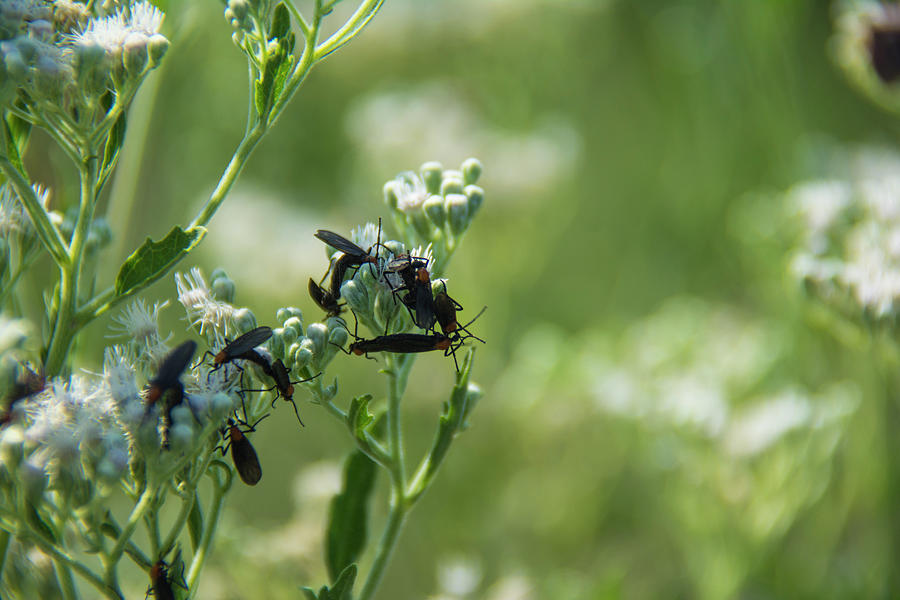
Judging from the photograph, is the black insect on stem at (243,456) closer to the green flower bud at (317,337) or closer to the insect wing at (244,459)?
the insect wing at (244,459)

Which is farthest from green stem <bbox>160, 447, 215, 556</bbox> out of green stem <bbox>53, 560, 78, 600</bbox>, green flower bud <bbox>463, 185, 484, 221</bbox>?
green flower bud <bbox>463, 185, 484, 221</bbox>

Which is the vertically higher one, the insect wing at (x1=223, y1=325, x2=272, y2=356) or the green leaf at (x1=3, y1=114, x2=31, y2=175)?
the green leaf at (x1=3, y1=114, x2=31, y2=175)

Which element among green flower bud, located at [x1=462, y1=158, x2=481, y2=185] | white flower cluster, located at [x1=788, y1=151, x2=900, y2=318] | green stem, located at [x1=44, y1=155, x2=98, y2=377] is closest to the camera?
green stem, located at [x1=44, y1=155, x2=98, y2=377]

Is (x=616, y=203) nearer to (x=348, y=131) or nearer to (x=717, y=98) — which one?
(x=717, y=98)

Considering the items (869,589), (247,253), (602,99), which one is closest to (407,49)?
(247,253)

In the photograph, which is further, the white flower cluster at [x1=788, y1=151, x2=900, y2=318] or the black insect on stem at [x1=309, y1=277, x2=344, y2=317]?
the white flower cluster at [x1=788, y1=151, x2=900, y2=318]

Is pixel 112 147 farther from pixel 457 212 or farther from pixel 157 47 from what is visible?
pixel 457 212

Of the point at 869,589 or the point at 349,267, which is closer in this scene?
the point at 349,267

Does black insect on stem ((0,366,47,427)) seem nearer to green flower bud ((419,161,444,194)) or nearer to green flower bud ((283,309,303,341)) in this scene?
green flower bud ((283,309,303,341))
